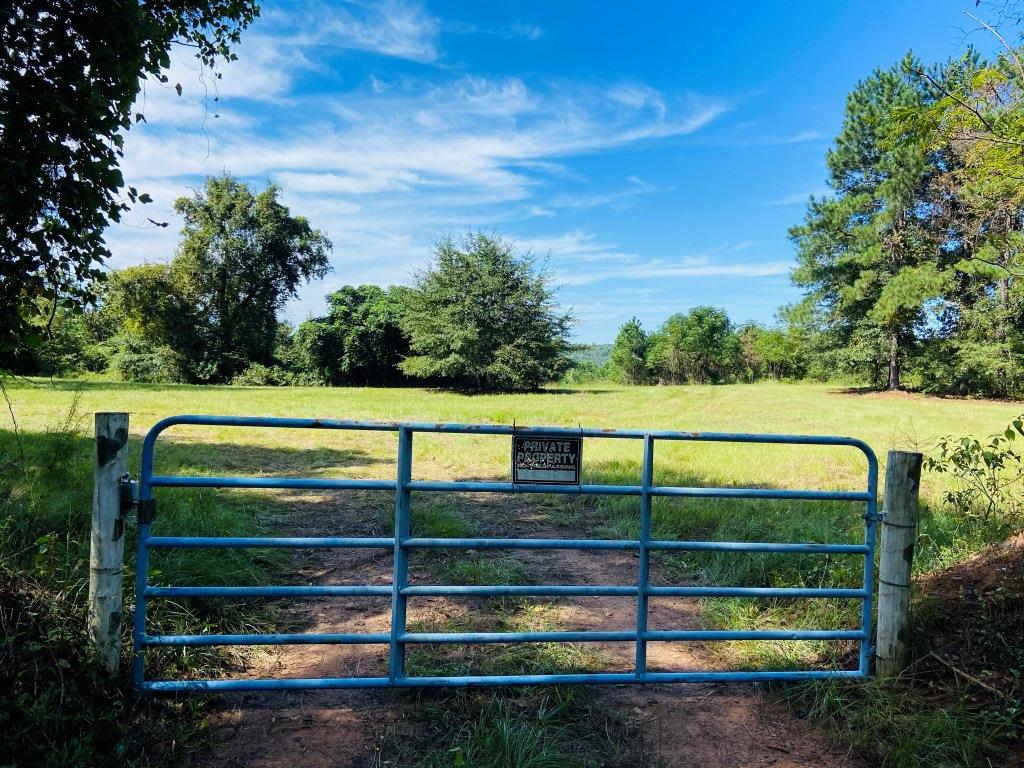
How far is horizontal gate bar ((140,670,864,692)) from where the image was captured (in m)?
3.06

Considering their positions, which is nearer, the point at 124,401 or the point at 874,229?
the point at 124,401

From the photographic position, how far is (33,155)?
3.49 m

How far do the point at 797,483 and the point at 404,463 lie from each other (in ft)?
23.8

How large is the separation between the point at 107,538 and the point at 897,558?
4014 millimetres

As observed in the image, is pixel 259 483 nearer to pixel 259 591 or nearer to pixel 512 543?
pixel 259 591

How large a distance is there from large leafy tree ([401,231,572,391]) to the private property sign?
24565 mm

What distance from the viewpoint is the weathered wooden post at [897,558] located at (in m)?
3.41

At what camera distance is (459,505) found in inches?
297

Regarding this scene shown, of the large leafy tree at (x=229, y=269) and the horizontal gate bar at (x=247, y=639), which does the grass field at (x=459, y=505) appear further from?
the large leafy tree at (x=229, y=269)

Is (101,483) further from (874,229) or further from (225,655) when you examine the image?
(874,229)

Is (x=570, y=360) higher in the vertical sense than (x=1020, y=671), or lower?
higher

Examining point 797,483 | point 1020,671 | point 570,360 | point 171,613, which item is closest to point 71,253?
point 171,613

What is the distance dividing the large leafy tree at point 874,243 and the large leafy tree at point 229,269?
101ft

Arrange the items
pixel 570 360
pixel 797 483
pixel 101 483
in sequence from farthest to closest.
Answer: pixel 570 360
pixel 797 483
pixel 101 483
